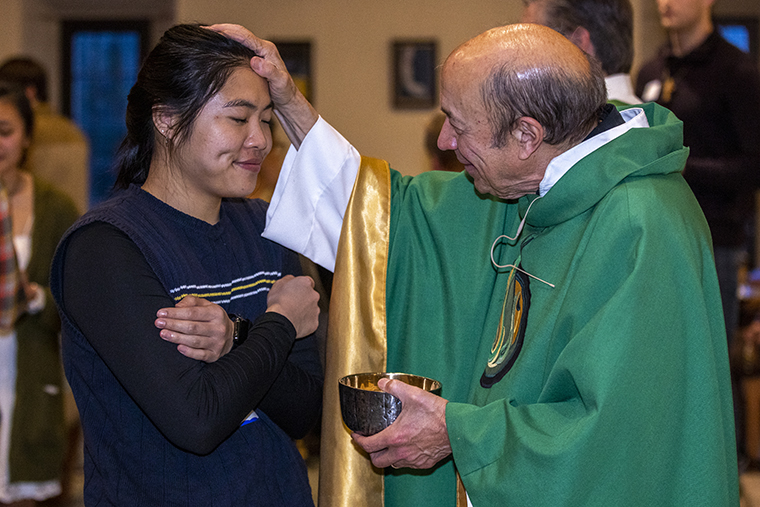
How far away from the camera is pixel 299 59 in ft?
18.8

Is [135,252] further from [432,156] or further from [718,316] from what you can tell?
[432,156]

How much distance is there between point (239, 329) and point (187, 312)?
0.16 metres

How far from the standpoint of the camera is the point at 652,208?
1363 mm

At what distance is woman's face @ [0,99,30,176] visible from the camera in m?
3.15

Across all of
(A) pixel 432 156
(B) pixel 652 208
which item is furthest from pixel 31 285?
(B) pixel 652 208

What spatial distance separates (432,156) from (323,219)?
174cm

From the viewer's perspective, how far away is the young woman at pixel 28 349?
10.5 ft

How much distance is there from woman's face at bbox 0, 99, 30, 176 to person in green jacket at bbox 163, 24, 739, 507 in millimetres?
1818

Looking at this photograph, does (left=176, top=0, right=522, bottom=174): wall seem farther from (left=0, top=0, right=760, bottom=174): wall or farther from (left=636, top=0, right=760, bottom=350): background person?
(left=636, top=0, right=760, bottom=350): background person

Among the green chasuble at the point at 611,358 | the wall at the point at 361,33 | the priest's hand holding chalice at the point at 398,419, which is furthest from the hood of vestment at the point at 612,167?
the wall at the point at 361,33

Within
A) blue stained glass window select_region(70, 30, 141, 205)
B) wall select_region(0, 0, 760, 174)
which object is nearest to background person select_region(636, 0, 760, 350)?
wall select_region(0, 0, 760, 174)

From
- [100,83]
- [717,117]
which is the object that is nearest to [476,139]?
[717,117]

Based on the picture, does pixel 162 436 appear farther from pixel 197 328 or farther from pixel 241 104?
pixel 241 104

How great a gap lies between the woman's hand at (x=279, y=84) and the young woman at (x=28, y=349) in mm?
1761
